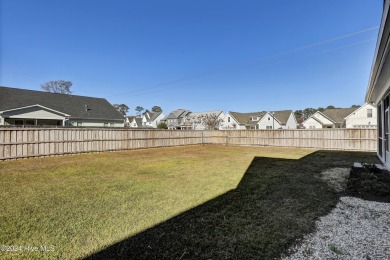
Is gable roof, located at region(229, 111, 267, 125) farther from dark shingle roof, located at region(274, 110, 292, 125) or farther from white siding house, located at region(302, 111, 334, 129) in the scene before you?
white siding house, located at region(302, 111, 334, 129)

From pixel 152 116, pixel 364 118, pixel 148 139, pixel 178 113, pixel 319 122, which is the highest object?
pixel 178 113

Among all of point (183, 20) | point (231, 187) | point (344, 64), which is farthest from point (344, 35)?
point (231, 187)

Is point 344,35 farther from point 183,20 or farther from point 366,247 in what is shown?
point 366,247

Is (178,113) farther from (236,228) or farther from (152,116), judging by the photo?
(236,228)

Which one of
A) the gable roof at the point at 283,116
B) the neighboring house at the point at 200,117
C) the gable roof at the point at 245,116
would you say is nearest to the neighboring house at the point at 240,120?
the gable roof at the point at 245,116

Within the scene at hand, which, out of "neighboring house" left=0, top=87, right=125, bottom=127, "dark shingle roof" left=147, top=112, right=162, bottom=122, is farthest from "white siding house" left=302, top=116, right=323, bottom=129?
"dark shingle roof" left=147, top=112, right=162, bottom=122

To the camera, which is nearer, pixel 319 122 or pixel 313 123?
pixel 319 122

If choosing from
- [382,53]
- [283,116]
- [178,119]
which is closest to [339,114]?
[283,116]

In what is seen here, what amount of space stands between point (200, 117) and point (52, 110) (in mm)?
27701

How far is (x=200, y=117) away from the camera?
41594 mm

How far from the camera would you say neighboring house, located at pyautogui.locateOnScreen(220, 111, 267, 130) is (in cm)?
3822

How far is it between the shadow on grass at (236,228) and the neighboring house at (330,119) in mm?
35414

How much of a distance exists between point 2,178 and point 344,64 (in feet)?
62.3

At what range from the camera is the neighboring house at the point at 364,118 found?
2699 centimetres
